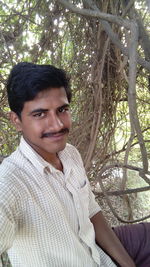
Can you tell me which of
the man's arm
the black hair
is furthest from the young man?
the man's arm

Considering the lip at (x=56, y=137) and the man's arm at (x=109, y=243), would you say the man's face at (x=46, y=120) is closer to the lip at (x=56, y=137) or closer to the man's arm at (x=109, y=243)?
the lip at (x=56, y=137)

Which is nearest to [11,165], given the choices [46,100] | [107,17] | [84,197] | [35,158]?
[35,158]

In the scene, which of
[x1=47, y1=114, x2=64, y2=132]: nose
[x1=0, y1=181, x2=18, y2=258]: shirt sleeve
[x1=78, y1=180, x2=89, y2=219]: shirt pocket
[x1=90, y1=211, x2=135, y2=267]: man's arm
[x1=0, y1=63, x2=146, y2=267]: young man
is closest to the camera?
[x1=0, y1=181, x2=18, y2=258]: shirt sleeve

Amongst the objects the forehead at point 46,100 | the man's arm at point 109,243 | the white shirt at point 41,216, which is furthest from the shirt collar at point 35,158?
the man's arm at point 109,243

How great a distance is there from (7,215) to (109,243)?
1.82 ft

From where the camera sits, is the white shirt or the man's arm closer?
the white shirt

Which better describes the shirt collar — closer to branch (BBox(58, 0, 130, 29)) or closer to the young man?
the young man

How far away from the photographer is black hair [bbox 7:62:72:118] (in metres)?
0.82

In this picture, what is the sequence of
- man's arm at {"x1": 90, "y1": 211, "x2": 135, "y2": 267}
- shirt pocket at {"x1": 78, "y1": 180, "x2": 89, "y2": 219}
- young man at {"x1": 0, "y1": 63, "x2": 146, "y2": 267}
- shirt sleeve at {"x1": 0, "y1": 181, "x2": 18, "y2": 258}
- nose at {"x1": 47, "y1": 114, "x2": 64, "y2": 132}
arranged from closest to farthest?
1. shirt sleeve at {"x1": 0, "y1": 181, "x2": 18, "y2": 258}
2. young man at {"x1": 0, "y1": 63, "x2": 146, "y2": 267}
3. nose at {"x1": 47, "y1": 114, "x2": 64, "y2": 132}
4. shirt pocket at {"x1": 78, "y1": 180, "x2": 89, "y2": 219}
5. man's arm at {"x1": 90, "y1": 211, "x2": 135, "y2": 267}

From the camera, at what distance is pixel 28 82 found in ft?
2.70

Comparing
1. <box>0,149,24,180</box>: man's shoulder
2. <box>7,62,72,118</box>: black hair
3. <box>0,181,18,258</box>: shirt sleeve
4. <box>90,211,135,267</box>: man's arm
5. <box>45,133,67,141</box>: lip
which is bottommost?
<box>90,211,135,267</box>: man's arm

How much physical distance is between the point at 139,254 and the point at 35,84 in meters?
0.75

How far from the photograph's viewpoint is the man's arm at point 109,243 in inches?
42.5

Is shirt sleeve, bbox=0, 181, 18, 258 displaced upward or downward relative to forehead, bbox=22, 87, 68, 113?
downward
